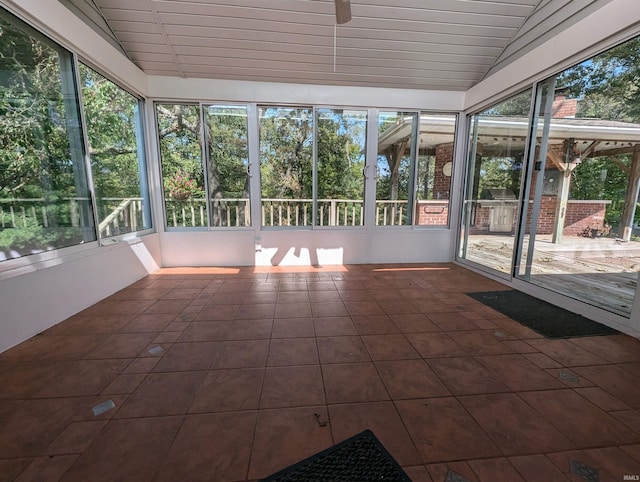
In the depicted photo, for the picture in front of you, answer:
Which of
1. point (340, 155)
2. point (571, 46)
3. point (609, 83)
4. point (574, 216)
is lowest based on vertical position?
point (574, 216)

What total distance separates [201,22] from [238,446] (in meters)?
3.79

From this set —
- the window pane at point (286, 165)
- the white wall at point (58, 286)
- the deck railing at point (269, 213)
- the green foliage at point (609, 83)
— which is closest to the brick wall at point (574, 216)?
the green foliage at point (609, 83)

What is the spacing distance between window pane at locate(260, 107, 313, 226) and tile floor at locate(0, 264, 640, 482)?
2.02 meters

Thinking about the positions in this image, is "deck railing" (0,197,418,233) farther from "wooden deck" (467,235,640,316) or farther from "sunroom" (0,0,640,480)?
"wooden deck" (467,235,640,316)

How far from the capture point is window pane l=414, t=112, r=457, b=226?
4.36m

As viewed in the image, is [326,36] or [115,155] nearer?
[326,36]

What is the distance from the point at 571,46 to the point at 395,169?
2.28 metres

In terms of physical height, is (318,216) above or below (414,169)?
below

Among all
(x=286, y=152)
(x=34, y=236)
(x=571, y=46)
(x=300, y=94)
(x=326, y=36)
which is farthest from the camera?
(x=286, y=152)

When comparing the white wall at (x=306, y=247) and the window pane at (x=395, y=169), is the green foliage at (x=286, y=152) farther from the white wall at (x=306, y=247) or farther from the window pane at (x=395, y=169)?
the window pane at (x=395, y=169)

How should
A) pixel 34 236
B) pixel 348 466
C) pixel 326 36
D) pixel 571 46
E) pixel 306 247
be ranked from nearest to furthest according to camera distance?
pixel 348 466 < pixel 34 236 < pixel 571 46 < pixel 326 36 < pixel 306 247

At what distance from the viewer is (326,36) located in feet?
10.6

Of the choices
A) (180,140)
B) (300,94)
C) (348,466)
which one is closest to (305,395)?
(348,466)

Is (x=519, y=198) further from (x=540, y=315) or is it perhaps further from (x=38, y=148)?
(x=38, y=148)
